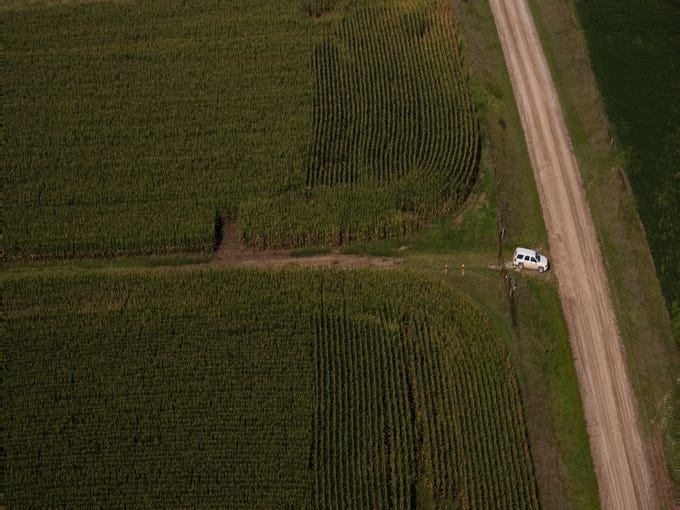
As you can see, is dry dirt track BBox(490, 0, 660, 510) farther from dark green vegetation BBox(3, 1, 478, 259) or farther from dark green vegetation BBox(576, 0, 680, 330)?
dark green vegetation BBox(3, 1, 478, 259)

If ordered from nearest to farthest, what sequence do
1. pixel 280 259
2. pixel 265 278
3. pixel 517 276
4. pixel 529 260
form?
pixel 265 278 → pixel 529 260 → pixel 517 276 → pixel 280 259

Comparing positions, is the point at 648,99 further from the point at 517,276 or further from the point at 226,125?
the point at 226,125

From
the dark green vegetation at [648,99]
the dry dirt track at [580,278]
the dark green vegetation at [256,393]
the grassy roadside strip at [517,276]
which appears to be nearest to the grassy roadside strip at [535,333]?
the grassy roadside strip at [517,276]

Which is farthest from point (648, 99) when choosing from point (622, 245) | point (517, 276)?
point (517, 276)

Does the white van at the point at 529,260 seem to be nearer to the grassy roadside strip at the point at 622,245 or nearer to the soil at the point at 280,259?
the grassy roadside strip at the point at 622,245

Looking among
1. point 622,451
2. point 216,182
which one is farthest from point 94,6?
point 622,451

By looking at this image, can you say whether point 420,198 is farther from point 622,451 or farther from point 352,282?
point 622,451

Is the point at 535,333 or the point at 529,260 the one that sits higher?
the point at 529,260
